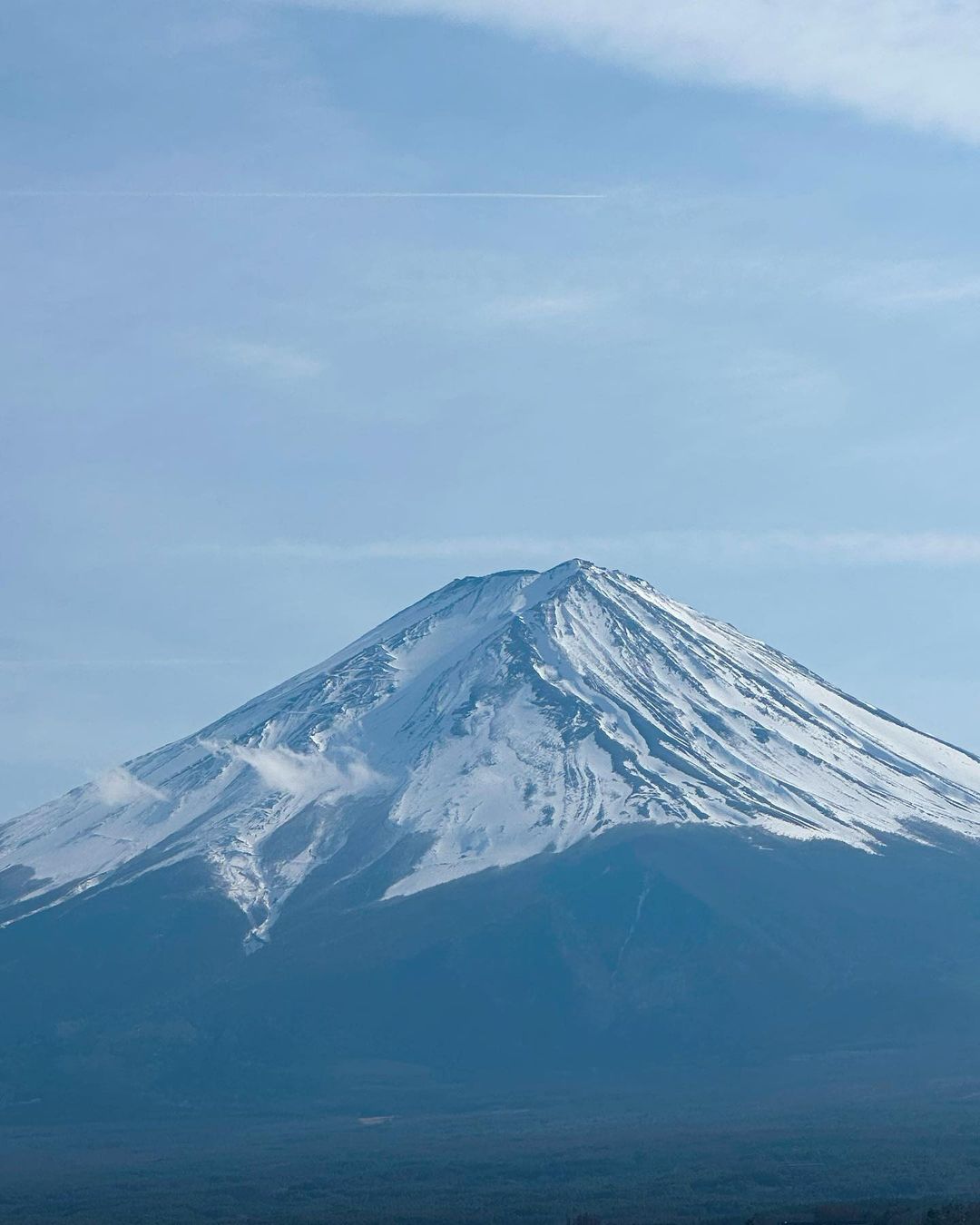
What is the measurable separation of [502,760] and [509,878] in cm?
1547

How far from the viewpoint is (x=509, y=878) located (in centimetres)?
10969

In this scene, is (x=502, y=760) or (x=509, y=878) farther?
(x=502, y=760)

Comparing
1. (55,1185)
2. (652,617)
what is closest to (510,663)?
(652,617)

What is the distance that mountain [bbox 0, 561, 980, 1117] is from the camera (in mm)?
98938

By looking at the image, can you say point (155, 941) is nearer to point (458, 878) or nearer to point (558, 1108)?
point (458, 878)

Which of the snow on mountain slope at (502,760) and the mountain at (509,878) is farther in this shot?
the snow on mountain slope at (502,760)

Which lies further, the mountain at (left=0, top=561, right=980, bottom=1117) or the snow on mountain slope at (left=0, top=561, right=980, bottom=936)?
the snow on mountain slope at (left=0, top=561, right=980, bottom=936)

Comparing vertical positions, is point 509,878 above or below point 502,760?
below

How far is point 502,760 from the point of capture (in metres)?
124

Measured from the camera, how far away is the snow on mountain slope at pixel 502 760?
116 m

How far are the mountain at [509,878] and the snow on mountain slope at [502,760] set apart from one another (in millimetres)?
261

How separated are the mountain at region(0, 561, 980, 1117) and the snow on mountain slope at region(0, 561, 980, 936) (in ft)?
0.86

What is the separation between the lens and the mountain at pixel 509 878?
98.9 m

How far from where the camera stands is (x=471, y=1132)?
8169 centimetres
